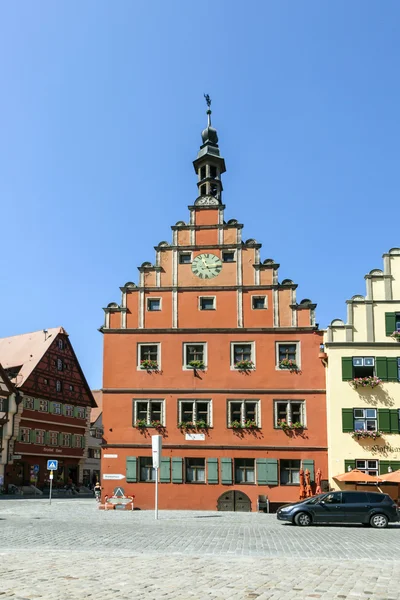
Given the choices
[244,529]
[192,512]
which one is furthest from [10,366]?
[244,529]

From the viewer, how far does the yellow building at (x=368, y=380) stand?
1276 inches

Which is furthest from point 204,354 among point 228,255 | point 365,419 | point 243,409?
point 365,419

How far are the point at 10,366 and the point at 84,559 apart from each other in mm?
49932

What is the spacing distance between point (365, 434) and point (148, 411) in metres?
10.7

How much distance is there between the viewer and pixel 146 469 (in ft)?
111

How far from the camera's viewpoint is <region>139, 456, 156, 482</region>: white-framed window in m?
33.7

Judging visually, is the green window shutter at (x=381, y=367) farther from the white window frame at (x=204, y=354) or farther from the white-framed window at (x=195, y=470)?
the white-framed window at (x=195, y=470)

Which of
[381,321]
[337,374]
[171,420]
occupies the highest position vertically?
[381,321]

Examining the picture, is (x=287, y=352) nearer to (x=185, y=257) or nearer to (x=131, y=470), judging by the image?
(x=185, y=257)

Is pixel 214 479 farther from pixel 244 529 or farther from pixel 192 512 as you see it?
pixel 244 529

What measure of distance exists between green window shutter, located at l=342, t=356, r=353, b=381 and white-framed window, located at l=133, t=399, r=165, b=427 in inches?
361

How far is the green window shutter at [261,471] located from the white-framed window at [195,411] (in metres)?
3.20

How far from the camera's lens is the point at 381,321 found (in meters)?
33.8

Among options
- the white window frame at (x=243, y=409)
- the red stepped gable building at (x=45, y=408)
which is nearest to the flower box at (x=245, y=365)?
the white window frame at (x=243, y=409)
